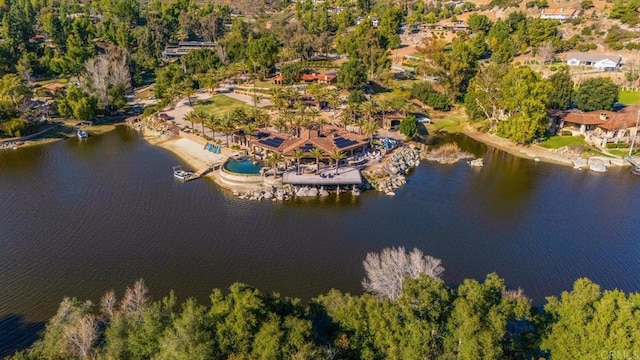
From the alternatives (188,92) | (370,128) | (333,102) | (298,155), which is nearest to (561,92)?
(370,128)

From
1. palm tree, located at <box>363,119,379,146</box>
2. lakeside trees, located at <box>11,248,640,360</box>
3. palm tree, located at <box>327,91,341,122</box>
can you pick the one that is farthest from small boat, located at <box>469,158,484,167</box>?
lakeside trees, located at <box>11,248,640,360</box>

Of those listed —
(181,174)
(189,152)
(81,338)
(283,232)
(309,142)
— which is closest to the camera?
(81,338)

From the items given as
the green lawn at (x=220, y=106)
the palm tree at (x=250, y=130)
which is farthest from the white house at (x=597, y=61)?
the palm tree at (x=250, y=130)

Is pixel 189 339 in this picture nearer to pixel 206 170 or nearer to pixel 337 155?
pixel 337 155

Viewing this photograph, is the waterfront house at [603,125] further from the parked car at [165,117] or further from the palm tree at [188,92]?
the parked car at [165,117]

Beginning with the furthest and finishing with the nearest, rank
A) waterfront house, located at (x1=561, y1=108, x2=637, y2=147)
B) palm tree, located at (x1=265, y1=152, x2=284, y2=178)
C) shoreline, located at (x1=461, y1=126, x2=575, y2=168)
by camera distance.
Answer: waterfront house, located at (x1=561, y1=108, x2=637, y2=147) < shoreline, located at (x1=461, y1=126, x2=575, y2=168) < palm tree, located at (x1=265, y1=152, x2=284, y2=178)

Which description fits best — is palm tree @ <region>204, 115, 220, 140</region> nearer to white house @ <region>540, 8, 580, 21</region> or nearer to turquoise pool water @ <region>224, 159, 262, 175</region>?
turquoise pool water @ <region>224, 159, 262, 175</region>
